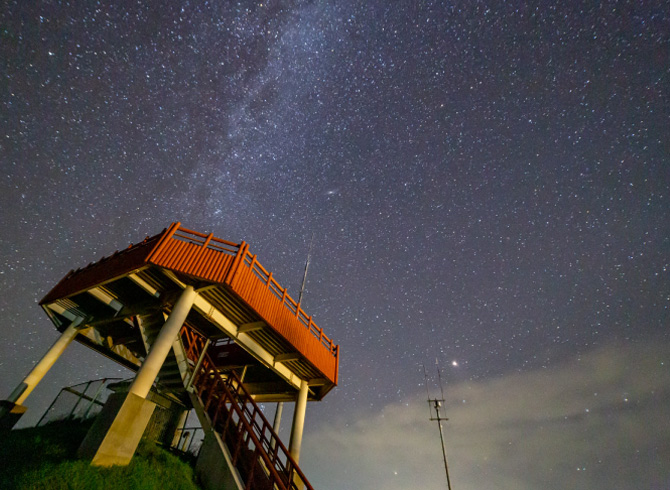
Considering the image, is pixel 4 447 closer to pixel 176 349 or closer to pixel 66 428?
pixel 66 428

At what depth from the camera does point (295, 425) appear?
14.8 m

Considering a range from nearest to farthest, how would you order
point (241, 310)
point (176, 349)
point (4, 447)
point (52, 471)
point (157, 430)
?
point (52, 471)
point (4, 447)
point (176, 349)
point (241, 310)
point (157, 430)

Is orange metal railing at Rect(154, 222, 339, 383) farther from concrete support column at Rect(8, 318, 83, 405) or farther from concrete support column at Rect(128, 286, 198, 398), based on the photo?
concrete support column at Rect(8, 318, 83, 405)

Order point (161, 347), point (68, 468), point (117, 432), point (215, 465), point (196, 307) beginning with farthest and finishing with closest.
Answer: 1. point (196, 307)
2. point (161, 347)
3. point (215, 465)
4. point (117, 432)
5. point (68, 468)

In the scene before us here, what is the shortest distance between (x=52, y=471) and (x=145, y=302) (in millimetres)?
6668

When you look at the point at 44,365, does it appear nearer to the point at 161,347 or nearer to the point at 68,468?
the point at 161,347

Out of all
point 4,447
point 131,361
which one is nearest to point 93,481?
point 4,447

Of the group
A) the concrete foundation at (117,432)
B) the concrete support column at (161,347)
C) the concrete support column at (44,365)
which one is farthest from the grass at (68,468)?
the concrete support column at (44,365)

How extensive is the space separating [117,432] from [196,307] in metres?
4.32

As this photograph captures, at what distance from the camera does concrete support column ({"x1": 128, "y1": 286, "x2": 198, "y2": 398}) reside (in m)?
9.06

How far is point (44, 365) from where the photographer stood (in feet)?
42.0

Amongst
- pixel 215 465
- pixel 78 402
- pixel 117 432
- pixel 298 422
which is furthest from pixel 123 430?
pixel 298 422

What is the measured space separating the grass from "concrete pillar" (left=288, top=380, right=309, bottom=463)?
18.5 feet

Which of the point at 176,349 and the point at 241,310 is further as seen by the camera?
the point at 241,310
